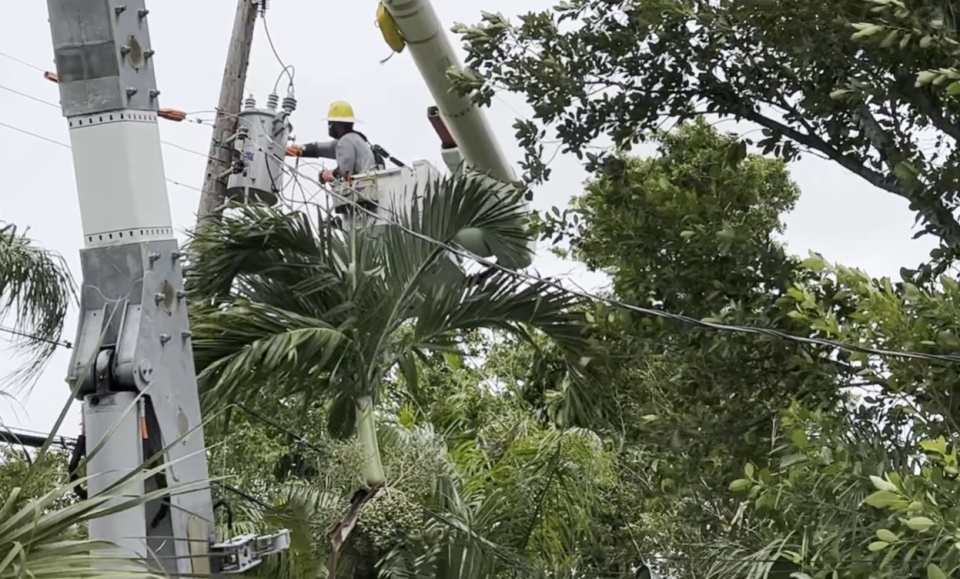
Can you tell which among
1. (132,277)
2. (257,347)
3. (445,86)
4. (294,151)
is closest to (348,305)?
(257,347)

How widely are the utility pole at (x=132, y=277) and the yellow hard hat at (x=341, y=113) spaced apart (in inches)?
242

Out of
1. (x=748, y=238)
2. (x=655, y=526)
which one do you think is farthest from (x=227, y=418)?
(x=655, y=526)

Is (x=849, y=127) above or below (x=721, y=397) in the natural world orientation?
above

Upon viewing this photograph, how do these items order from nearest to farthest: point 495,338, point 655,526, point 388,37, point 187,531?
point 187,531 → point 388,37 → point 655,526 → point 495,338

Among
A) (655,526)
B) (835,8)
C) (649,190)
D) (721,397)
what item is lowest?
(655,526)

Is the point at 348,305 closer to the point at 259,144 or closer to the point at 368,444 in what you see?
the point at 368,444

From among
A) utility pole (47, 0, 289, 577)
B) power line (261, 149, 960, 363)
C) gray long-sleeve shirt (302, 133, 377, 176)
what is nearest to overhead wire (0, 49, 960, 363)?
power line (261, 149, 960, 363)

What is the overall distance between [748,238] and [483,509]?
3708 millimetres

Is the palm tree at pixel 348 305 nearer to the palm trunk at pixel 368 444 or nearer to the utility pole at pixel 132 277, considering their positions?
the palm trunk at pixel 368 444

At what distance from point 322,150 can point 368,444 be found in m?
5.77

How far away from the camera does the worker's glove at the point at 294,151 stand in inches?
424

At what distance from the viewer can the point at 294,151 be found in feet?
35.9

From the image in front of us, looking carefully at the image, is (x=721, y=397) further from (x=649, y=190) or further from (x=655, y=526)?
(x=655, y=526)

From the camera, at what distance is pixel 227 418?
7188 mm
